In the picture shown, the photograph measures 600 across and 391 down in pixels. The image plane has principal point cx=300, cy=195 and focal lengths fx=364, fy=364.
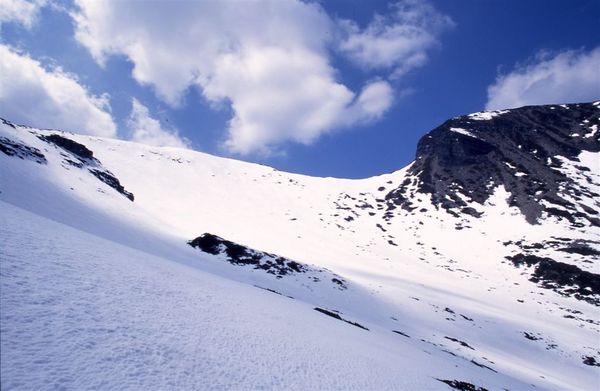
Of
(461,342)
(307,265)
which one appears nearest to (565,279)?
(461,342)

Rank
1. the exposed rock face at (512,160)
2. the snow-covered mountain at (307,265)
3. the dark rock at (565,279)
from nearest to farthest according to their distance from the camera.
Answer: the snow-covered mountain at (307,265) → the dark rock at (565,279) → the exposed rock face at (512,160)

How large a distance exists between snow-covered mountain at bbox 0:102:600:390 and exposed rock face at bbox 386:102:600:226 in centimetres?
66

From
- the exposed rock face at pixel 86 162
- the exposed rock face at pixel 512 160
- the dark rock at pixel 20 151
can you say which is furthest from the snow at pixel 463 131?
the dark rock at pixel 20 151

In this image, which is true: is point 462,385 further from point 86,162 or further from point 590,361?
point 86,162

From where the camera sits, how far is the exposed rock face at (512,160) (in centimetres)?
10000

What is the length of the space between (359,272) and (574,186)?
8360 centimetres

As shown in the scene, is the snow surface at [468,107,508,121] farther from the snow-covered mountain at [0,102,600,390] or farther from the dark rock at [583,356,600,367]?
the dark rock at [583,356,600,367]

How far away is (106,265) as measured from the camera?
34.1ft

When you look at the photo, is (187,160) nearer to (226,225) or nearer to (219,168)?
(219,168)

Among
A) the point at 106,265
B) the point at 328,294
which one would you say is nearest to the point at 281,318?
the point at 106,265

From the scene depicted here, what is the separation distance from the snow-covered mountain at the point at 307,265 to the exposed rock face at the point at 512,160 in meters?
0.66

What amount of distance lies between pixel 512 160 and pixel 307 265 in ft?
337

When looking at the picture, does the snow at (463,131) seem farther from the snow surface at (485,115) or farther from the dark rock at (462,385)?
the dark rock at (462,385)

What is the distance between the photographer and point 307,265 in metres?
45.1
